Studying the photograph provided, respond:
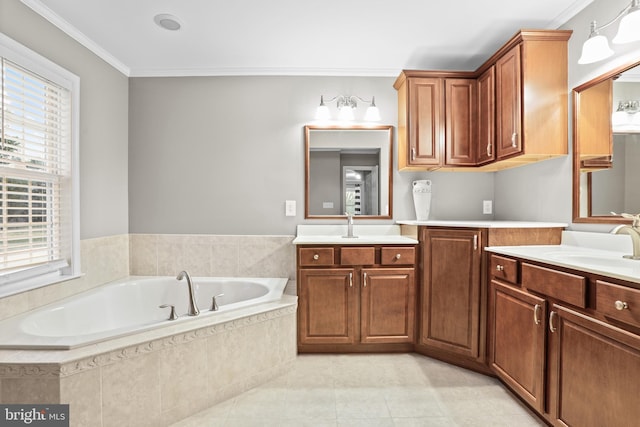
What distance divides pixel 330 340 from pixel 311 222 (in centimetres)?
105

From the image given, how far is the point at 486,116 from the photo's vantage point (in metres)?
2.48

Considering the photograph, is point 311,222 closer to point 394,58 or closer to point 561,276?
point 394,58

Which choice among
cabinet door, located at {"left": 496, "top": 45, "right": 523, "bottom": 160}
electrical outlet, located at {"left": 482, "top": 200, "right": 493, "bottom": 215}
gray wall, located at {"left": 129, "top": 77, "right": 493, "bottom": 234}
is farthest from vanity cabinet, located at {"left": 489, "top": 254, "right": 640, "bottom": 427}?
gray wall, located at {"left": 129, "top": 77, "right": 493, "bottom": 234}

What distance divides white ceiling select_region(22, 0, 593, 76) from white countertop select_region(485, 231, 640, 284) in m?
1.49

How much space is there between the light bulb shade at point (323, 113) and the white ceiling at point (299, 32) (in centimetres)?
35

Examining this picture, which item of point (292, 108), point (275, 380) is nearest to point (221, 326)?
point (275, 380)

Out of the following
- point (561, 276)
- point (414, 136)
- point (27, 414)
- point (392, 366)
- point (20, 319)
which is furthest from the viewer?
point (414, 136)

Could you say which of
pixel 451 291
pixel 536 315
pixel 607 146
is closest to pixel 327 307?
pixel 451 291

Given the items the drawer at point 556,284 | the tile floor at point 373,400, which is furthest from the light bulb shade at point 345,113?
the tile floor at point 373,400

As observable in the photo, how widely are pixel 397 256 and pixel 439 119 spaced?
4.00 ft

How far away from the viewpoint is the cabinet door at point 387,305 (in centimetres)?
244

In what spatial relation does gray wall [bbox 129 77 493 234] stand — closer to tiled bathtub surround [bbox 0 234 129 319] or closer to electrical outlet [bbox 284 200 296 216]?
electrical outlet [bbox 284 200 296 216]

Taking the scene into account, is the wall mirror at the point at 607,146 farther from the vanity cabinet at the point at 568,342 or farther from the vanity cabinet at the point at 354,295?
the vanity cabinet at the point at 354,295

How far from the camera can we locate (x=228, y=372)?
6.20 ft
